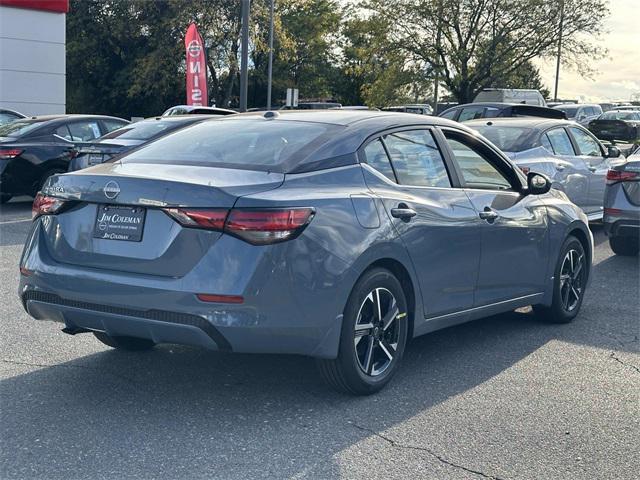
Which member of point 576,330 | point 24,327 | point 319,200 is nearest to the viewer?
point 319,200

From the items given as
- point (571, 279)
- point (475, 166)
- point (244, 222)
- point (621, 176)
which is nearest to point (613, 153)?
point (621, 176)

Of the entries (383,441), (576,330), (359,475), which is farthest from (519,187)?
(359,475)

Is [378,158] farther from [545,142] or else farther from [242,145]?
[545,142]

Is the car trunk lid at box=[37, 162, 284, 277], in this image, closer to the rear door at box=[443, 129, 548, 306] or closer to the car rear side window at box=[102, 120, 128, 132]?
the rear door at box=[443, 129, 548, 306]

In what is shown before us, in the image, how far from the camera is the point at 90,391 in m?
4.87

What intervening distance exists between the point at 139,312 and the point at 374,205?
4.63 ft

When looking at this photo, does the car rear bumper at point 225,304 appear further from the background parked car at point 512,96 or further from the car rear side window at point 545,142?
the background parked car at point 512,96

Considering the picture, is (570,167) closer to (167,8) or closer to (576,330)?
(576,330)

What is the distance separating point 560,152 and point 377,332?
715 centimetres

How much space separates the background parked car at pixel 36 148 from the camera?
13.5 meters

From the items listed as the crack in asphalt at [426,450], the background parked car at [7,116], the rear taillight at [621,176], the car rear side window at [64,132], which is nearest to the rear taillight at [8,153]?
the car rear side window at [64,132]

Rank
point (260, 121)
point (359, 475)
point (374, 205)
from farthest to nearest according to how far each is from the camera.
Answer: point (260, 121) → point (374, 205) → point (359, 475)

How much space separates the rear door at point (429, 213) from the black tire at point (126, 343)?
1.75 metres

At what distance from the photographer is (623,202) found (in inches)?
384
